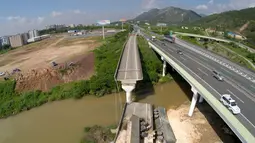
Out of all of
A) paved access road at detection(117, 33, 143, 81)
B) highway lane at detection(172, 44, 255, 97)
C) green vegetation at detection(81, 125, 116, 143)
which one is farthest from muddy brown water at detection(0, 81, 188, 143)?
highway lane at detection(172, 44, 255, 97)

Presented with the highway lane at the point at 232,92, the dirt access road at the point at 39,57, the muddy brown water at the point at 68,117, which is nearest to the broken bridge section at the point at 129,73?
the muddy brown water at the point at 68,117

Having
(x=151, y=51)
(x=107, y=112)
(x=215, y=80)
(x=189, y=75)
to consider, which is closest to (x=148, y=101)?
(x=107, y=112)

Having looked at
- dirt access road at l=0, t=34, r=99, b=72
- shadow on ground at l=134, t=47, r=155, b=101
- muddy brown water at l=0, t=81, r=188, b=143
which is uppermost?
dirt access road at l=0, t=34, r=99, b=72

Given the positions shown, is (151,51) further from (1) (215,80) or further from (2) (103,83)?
(1) (215,80)

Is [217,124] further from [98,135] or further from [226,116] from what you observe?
[98,135]

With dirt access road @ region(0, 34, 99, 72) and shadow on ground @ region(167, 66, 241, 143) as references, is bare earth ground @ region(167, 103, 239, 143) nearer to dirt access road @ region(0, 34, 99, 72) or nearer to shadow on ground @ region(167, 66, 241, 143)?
shadow on ground @ region(167, 66, 241, 143)

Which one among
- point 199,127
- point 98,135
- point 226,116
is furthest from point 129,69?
point 226,116
